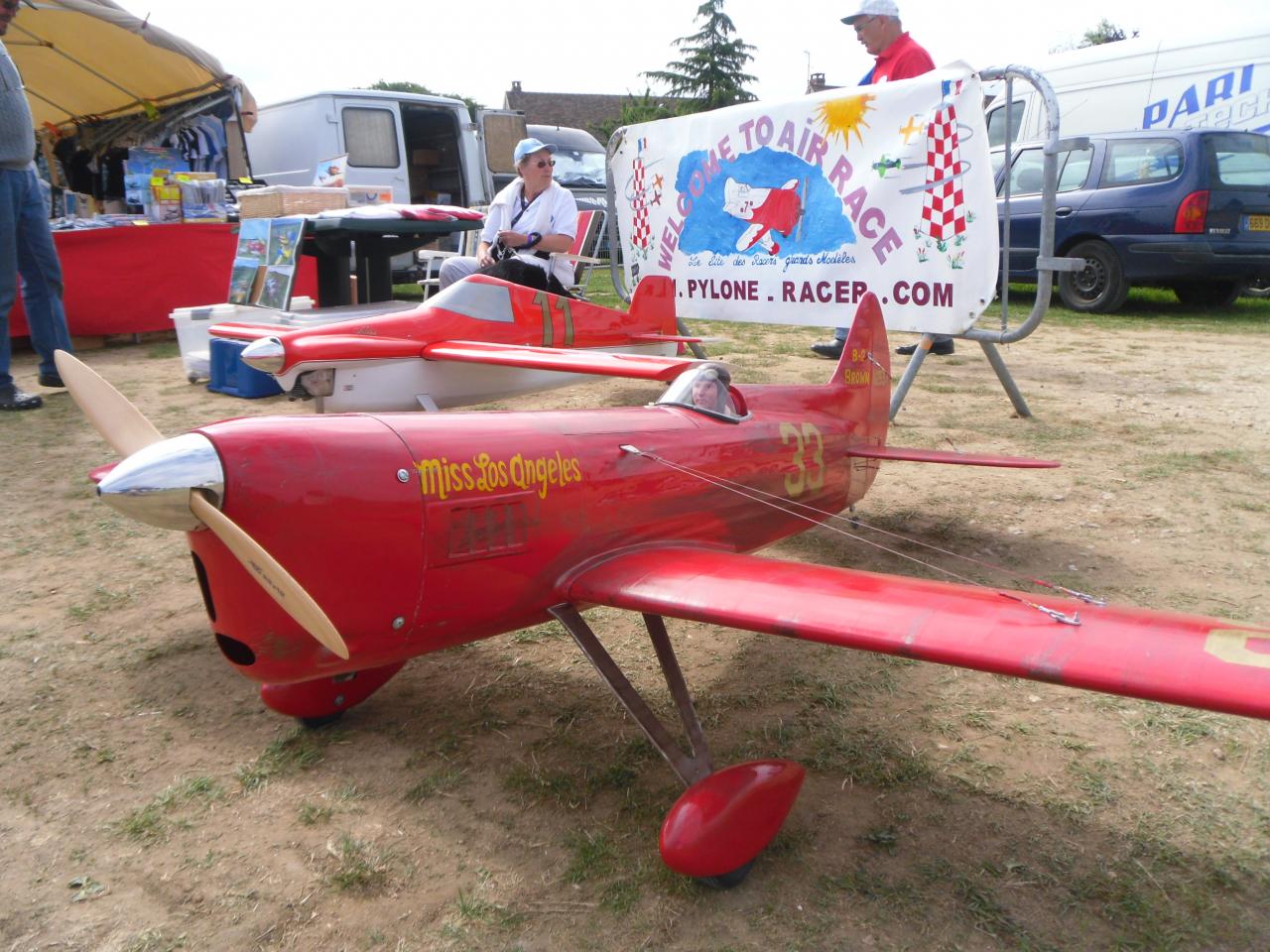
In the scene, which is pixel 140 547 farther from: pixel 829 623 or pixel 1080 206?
pixel 1080 206

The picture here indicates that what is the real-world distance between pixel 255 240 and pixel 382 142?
6.41 m

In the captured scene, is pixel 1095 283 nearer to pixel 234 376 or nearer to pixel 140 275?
pixel 234 376

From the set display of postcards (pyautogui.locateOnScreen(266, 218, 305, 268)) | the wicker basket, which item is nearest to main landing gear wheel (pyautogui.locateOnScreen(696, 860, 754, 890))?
display of postcards (pyautogui.locateOnScreen(266, 218, 305, 268))

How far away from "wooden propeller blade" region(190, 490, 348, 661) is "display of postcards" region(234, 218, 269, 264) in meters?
5.91

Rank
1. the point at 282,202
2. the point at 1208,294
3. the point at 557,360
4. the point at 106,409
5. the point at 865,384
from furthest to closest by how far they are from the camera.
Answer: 1. the point at 1208,294
2. the point at 282,202
3. the point at 557,360
4. the point at 865,384
5. the point at 106,409

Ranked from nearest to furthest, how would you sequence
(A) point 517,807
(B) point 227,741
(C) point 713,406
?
(A) point 517,807 → (B) point 227,741 → (C) point 713,406

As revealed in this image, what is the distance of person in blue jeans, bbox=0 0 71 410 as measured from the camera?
245 inches

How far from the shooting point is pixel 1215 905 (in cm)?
214

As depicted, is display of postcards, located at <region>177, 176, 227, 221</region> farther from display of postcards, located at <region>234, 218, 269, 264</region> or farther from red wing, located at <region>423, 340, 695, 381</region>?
red wing, located at <region>423, 340, 695, 381</region>

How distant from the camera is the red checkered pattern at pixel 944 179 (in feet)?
17.9

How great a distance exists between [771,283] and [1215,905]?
518 cm

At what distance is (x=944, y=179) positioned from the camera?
5.53 metres

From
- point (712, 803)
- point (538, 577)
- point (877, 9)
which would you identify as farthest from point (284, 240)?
point (712, 803)

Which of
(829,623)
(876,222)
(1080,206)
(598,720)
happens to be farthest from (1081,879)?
(1080,206)
